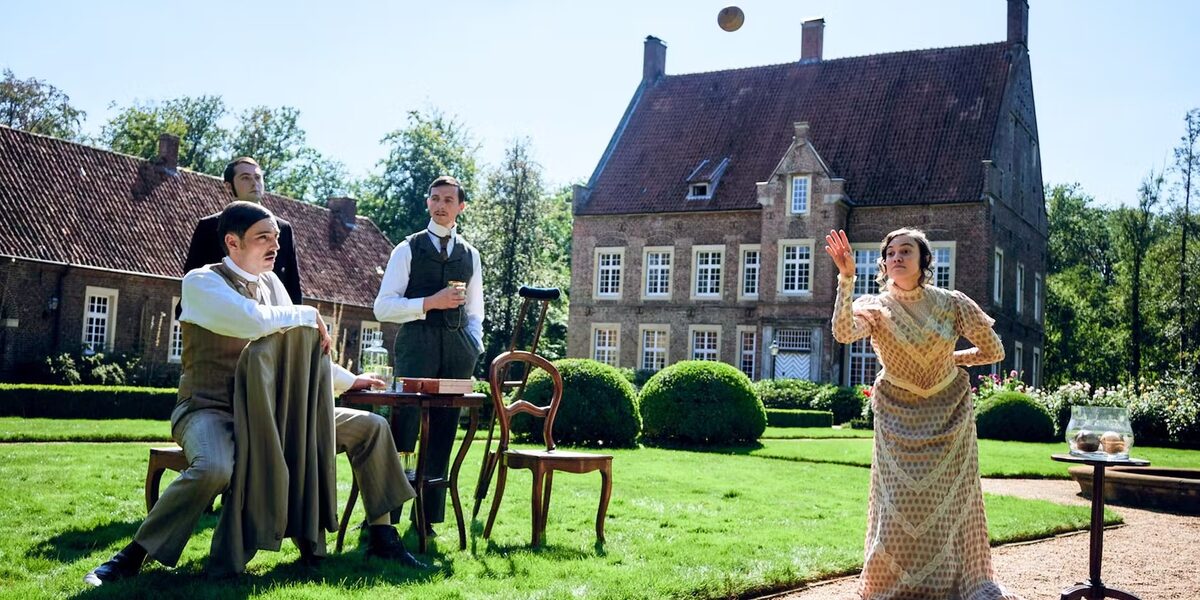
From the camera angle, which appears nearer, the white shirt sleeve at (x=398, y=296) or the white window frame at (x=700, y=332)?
the white shirt sleeve at (x=398, y=296)

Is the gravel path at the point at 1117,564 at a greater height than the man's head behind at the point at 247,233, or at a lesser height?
lesser

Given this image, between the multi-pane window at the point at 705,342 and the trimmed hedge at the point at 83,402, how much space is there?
17905 millimetres

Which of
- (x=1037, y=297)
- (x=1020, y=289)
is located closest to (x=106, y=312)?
(x=1020, y=289)

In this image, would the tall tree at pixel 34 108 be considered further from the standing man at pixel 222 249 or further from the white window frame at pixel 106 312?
the standing man at pixel 222 249

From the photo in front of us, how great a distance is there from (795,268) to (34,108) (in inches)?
1270

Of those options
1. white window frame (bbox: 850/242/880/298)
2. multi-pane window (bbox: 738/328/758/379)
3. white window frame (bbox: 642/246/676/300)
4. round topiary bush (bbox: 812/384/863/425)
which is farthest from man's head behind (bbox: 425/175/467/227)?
white window frame (bbox: 642/246/676/300)

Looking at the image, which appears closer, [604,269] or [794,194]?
[794,194]

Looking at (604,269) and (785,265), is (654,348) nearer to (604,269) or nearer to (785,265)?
(604,269)

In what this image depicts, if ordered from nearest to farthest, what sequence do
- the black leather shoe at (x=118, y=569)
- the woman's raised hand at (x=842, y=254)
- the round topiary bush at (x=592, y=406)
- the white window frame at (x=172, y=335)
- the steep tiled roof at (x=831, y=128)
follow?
the black leather shoe at (x=118, y=569) < the woman's raised hand at (x=842, y=254) < the round topiary bush at (x=592, y=406) < the white window frame at (x=172, y=335) < the steep tiled roof at (x=831, y=128)

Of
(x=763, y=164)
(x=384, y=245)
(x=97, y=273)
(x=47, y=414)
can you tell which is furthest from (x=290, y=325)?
(x=384, y=245)

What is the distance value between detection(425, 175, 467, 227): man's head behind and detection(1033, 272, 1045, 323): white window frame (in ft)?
109

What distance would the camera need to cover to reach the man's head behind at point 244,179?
701 cm

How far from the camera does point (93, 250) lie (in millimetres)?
26406

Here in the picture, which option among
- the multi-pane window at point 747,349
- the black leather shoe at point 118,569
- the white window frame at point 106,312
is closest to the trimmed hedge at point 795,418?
the multi-pane window at point 747,349
